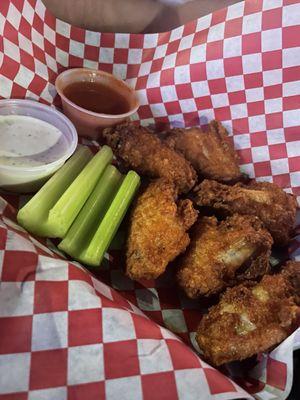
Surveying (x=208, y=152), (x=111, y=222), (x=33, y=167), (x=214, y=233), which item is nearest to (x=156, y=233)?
(x=111, y=222)

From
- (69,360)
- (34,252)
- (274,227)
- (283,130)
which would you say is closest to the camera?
(69,360)

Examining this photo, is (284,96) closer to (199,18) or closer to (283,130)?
(283,130)

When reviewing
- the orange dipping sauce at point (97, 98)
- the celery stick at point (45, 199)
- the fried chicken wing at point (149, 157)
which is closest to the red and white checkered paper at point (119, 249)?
the celery stick at point (45, 199)

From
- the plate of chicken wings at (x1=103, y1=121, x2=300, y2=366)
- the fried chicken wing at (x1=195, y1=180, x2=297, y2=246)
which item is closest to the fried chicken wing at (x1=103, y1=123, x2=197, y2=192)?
the plate of chicken wings at (x1=103, y1=121, x2=300, y2=366)

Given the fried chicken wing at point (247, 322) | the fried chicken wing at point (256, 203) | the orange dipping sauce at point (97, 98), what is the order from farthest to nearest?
the orange dipping sauce at point (97, 98), the fried chicken wing at point (256, 203), the fried chicken wing at point (247, 322)

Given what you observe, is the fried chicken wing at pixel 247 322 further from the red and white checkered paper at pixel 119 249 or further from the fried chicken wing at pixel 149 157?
the fried chicken wing at pixel 149 157

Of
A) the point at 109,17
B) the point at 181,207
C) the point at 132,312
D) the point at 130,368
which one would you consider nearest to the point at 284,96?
the point at 181,207

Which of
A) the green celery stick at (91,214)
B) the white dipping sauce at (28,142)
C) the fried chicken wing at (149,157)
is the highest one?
the fried chicken wing at (149,157)
